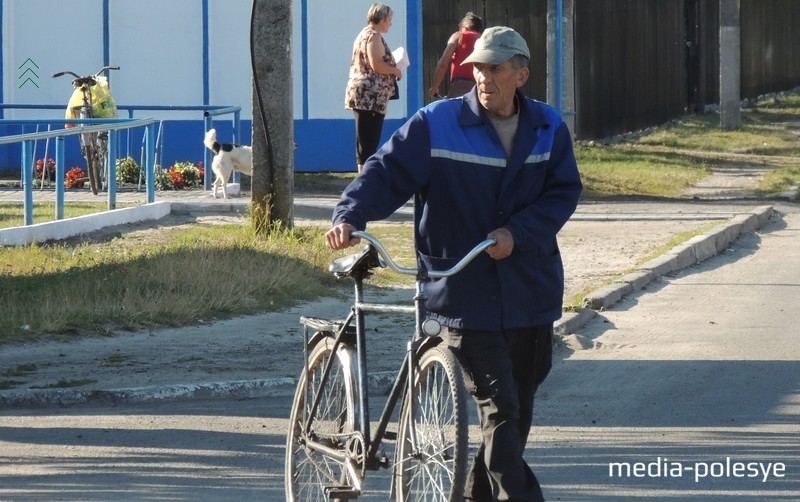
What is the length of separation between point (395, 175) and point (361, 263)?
358 millimetres

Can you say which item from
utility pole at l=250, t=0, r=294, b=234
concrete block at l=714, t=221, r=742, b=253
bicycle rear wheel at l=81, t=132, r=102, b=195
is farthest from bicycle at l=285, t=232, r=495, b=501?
bicycle rear wheel at l=81, t=132, r=102, b=195

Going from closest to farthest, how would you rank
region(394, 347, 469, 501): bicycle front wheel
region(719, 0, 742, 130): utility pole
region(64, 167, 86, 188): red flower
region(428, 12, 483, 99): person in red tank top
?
region(394, 347, 469, 501): bicycle front wheel
region(428, 12, 483, 99): person in red tank top
region(64, 167, 86, 188): red flower
region(719, 0, 742, 130): utility pole

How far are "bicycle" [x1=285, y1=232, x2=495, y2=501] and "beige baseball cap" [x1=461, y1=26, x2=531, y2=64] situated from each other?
67 cm

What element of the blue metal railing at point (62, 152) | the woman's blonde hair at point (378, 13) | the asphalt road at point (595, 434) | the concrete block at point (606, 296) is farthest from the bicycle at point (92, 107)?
the asphalt road at point (595, 434)

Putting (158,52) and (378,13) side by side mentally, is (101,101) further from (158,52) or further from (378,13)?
(378,13)

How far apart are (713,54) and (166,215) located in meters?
21.1

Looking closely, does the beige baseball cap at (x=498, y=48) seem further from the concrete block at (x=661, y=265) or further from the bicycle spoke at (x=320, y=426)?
the concrete block at (x=661, y=265)

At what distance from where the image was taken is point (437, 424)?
4418 mm

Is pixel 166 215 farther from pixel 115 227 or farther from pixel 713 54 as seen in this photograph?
pixel 713 54

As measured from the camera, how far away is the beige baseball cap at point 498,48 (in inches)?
184

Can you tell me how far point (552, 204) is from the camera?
475cm

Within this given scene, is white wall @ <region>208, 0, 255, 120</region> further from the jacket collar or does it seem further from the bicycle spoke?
the jacket collar

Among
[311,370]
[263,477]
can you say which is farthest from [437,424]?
[263,477]

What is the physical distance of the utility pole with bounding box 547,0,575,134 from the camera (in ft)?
63.8
